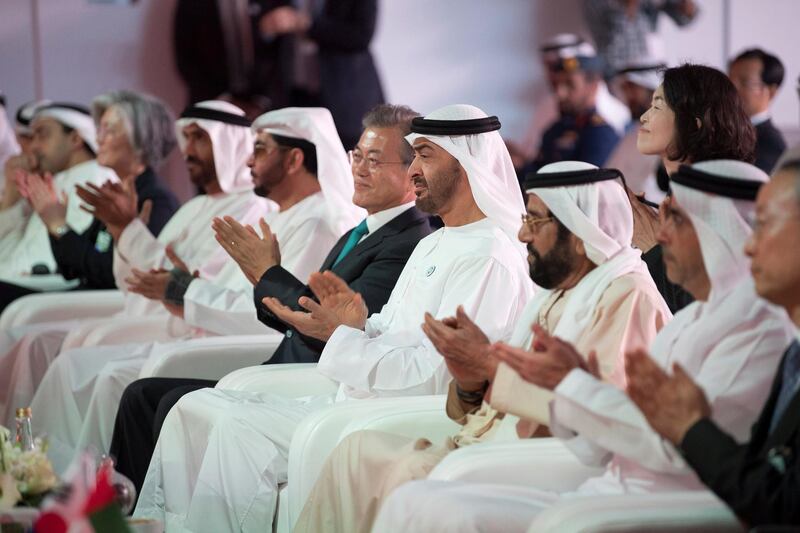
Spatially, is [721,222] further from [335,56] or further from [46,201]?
[335,56]

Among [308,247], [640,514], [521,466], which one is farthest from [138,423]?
[640,514]

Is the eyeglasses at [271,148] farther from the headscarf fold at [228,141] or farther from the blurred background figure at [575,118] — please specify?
the blurred background figure at [575,118]

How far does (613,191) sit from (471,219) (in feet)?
3.05

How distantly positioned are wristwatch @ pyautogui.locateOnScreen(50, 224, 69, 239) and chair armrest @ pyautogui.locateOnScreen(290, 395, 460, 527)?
3.15m

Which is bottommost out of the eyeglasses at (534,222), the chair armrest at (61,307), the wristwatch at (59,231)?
the chair armrest at (61,307)

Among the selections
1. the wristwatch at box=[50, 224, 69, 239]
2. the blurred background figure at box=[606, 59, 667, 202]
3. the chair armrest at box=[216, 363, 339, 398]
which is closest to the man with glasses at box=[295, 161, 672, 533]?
the chair armrest at box=[216, 363, 339, 398]

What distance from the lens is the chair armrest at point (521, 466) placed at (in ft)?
11.8

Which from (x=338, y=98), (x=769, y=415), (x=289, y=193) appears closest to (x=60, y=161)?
(x=338, y=98)

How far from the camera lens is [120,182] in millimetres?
7238

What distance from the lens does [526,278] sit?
4648 mm

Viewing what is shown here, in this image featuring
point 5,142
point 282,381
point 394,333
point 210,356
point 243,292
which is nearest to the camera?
point 394,333

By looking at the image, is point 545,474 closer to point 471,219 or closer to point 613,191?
point 613,191

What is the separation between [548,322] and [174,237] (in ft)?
10.6

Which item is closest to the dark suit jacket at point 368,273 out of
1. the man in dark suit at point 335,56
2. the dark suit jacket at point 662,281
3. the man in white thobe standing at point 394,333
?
the man in white thobe standing at point 394,333
